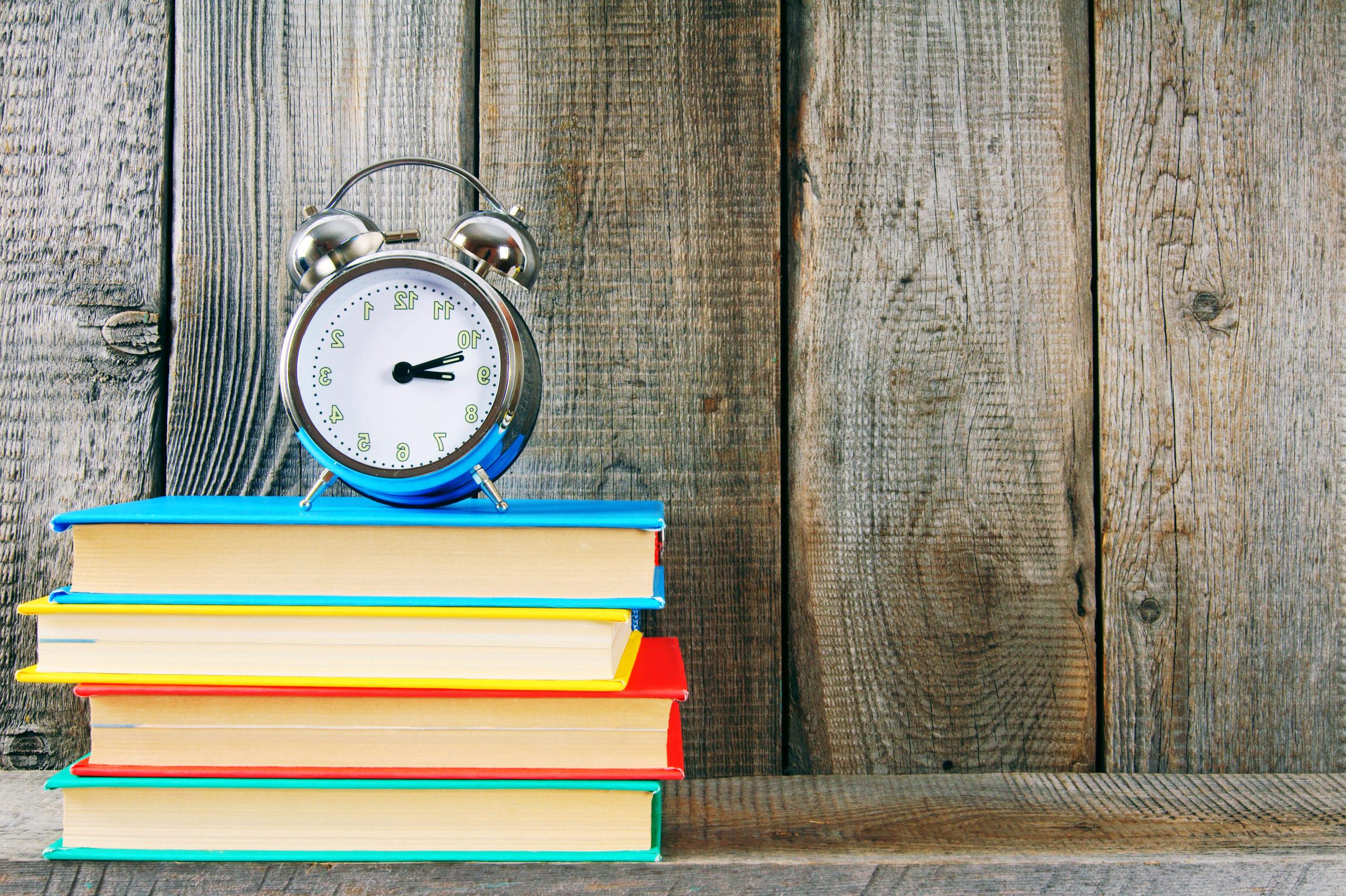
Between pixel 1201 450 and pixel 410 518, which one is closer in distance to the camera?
pixel 410 518

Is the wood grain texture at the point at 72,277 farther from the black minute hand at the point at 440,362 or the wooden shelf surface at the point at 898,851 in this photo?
the black minute hand at the point at 440,362

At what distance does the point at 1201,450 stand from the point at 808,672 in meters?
0.47

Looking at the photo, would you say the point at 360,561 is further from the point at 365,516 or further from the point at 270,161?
the point at 270,161

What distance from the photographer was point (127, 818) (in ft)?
2.15

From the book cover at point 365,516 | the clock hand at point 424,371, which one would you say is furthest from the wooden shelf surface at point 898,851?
the clock hand at point 424,371

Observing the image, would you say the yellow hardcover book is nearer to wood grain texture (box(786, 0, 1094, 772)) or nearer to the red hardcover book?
the red hardcover book

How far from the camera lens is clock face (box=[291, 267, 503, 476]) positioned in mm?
698

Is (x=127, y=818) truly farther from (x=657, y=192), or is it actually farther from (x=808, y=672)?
(x=657, y=192)

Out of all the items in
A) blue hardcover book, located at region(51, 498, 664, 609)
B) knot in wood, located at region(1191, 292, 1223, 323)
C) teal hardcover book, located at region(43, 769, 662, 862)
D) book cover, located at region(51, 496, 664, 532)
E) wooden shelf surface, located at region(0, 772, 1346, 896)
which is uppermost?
knot in wood, located at region(1191, 292, 1223, 323)

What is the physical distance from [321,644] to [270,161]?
543 mm

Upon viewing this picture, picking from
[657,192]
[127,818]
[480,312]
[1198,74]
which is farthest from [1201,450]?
[127,818]

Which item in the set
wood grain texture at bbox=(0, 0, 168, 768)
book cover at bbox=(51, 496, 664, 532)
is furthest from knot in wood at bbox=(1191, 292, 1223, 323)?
wood grain texture at bbox=(0, 0, 168, 768)

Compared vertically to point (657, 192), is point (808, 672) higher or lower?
lower

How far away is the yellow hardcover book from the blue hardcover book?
0.04 ft
